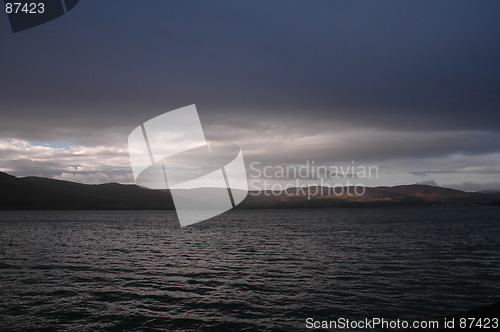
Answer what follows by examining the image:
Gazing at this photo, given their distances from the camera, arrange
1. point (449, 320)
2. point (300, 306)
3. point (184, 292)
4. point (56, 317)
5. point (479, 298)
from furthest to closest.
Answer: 1. point (184, 292)
2. point (479, 298)
3. point (300, 306)
4. point (56, 317)
5. point (449, 320)

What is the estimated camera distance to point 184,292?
22.7m

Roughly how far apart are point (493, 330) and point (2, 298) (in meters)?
24.0

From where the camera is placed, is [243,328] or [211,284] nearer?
[243,328]

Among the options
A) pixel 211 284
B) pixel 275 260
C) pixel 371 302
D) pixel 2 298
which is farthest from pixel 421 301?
pixel 2 298

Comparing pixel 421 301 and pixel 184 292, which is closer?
A: pixel 421 301

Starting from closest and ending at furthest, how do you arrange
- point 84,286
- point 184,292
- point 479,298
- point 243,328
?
point 243,328
point 479,298
point 184,292
point 84,286

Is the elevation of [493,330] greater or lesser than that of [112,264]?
greater

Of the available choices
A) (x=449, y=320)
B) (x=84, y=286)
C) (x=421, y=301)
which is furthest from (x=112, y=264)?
(x=449, y=320)

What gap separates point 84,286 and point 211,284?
28.0ft

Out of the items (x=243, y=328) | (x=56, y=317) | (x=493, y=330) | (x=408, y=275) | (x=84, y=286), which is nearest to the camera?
(x=493, y=330)

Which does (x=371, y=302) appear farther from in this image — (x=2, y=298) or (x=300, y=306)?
(x=2, y=298)

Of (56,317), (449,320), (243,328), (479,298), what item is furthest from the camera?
(479,298)

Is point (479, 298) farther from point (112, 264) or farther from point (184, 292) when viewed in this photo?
point (112, 264)

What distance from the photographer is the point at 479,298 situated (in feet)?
68.4
